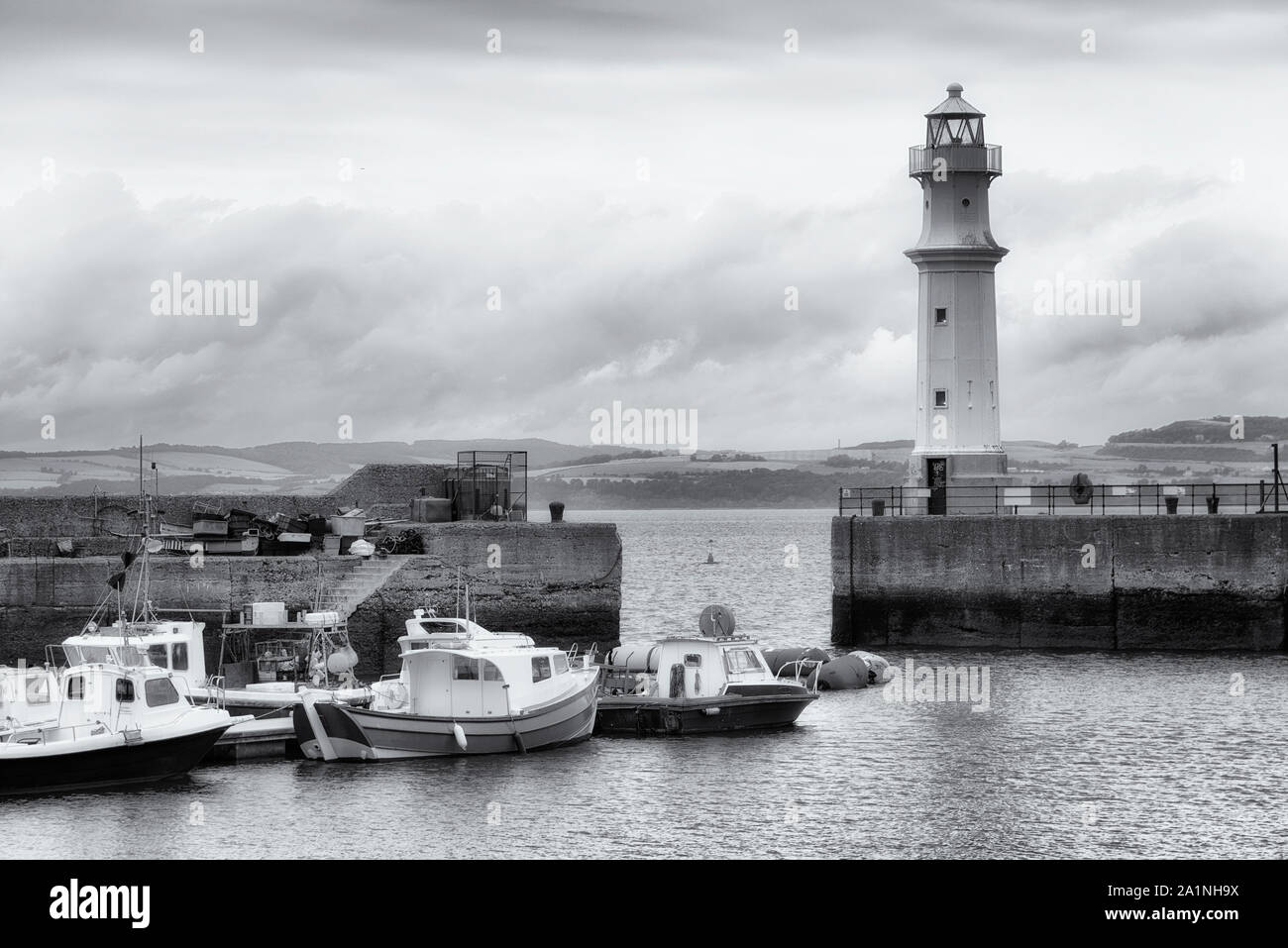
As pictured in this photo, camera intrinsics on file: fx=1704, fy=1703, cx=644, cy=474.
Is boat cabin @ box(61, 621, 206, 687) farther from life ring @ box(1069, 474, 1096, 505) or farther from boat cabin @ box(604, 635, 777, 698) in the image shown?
life ring @ box(1069, 474, 1096, 505)

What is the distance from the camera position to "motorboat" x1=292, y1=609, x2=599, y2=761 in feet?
83.3

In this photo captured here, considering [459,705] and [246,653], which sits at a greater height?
[246,653]

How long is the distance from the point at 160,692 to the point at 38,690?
1.94m

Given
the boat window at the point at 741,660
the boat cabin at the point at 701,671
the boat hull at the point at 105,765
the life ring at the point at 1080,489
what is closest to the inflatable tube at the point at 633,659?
the boat cabin at the point at 701,671

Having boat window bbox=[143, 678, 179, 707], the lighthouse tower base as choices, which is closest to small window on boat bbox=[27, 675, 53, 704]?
boat window bbox=[143, 678, 179, 707]

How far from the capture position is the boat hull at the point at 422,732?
2534 centimetres

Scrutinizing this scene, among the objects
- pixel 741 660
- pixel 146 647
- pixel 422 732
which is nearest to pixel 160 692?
pixel 146 647

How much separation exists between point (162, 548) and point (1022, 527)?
1862 cm

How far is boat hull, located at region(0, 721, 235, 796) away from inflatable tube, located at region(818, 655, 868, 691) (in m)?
14.1

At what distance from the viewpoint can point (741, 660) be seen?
98.0 ft

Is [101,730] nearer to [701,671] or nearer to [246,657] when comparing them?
[246,657]

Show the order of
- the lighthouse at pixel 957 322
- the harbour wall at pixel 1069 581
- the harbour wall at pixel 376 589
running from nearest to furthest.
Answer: the harbour wall at pixel 376 589
the harbour wall at pixel 1069 581
the lighthouse at pixel 957 322

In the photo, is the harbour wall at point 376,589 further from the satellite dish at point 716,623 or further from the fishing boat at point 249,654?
the satellite dish at point 716,623

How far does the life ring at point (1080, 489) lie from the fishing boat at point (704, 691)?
45.3 feet
